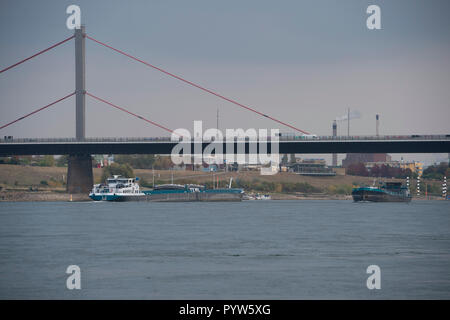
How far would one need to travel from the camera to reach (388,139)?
371 feet

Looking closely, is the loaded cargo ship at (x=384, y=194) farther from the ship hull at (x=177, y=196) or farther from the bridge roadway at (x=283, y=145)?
the ship hull at (x=177, y=196)

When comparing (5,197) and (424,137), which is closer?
(424,137)

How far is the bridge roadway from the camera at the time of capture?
11306 cm

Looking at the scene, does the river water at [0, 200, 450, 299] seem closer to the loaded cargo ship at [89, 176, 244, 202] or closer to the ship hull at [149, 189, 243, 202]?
the loaded cargo ship at [89, 176, 244, 202]

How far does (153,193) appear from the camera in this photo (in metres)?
131

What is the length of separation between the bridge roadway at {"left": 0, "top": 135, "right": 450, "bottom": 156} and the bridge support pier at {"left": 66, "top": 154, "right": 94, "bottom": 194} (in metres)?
3.00

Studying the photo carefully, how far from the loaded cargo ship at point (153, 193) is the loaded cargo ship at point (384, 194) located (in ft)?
70.4

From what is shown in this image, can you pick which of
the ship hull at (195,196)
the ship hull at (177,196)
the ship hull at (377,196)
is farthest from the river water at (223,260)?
the ship hull at (195,196)

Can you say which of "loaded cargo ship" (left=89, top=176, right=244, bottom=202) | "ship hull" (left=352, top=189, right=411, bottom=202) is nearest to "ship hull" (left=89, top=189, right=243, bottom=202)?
"loaded cargo ship" (left=89, top=176, right=244, bottom=202)

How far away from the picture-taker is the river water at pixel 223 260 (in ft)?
97.2

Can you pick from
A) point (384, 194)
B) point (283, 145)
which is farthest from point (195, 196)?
point (384, 194)
